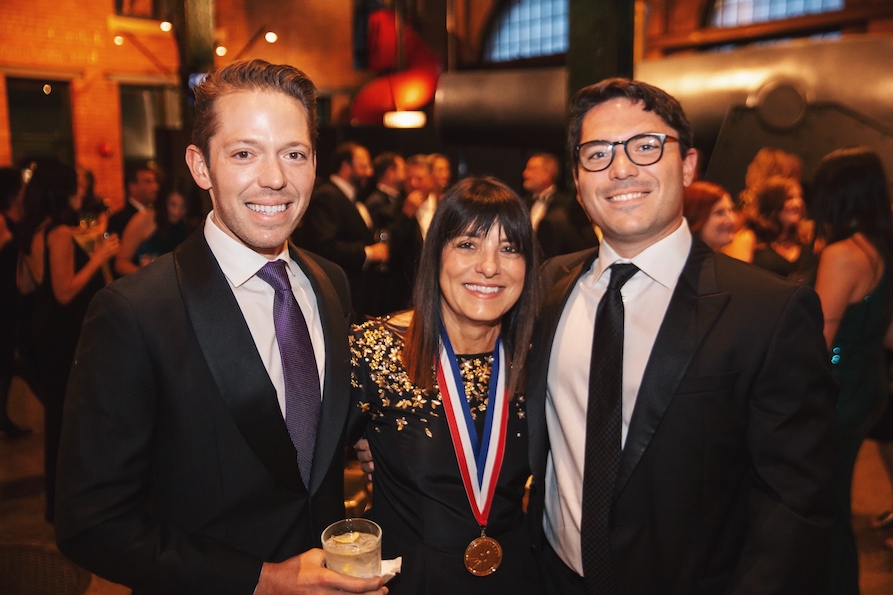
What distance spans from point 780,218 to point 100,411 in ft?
11.9

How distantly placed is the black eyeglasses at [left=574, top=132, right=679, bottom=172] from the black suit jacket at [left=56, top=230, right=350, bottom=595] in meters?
0.85

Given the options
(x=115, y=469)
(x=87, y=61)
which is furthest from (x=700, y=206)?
(x=87, y=61)

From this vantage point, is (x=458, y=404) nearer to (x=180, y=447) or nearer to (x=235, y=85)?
(x=180, y=447)

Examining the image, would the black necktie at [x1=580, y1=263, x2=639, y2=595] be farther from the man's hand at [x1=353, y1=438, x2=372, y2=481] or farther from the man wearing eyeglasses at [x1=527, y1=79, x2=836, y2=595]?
the man's hand at [x1=353, y1=438, x2=372, y2=481]

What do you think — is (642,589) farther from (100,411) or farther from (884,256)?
(884,256)

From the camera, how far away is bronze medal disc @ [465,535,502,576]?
174 cm

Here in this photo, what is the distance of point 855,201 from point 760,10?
30.4 feet

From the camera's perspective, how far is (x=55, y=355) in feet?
11.8

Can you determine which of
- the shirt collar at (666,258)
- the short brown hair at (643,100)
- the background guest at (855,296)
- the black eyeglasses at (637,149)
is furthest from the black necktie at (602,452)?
the background guest at (855,296)

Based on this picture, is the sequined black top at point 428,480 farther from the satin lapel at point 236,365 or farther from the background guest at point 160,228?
the background guest at point 160,228

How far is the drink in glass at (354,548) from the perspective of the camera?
49.8 inches

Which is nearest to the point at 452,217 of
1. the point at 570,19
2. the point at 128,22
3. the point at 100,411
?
the point at 100,411

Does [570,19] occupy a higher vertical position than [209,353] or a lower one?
higher

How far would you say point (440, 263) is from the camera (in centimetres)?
197
